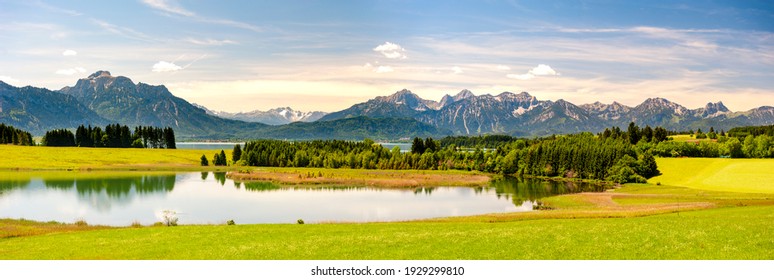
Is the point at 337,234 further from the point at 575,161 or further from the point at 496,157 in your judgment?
the point at 496,157

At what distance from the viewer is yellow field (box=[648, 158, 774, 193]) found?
306ft

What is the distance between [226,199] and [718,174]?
9141 centimetres

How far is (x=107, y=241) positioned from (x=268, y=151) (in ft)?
460

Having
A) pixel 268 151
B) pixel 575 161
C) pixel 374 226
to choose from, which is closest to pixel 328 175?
pixel 268 151

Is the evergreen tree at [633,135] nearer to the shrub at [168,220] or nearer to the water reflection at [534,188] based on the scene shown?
the water reflection at [534,188]

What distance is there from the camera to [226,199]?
8262 cm

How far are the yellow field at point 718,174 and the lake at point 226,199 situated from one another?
18929 mm

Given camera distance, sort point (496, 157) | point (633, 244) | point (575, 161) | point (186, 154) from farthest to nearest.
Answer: point (186, 154) → point (496, 157) → point (575, 161) → point (633, 244)

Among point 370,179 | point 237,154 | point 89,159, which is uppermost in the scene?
point 237,154

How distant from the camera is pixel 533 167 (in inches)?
5881

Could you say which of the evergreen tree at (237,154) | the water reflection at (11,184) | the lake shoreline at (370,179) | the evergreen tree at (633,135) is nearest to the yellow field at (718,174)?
the evergreen tree at (633,135)

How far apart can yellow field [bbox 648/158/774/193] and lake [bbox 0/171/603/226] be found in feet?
62.1

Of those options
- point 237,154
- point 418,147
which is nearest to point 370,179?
point 418,147

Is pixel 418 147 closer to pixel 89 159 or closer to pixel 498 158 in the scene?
pixel 498 158
